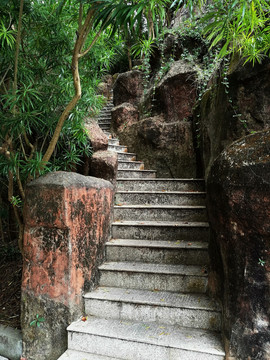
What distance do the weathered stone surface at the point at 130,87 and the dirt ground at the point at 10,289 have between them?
15.8ft

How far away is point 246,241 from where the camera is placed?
5.68 feet

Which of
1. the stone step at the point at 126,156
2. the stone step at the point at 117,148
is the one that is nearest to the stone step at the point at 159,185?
the stone step at the point at 126,156

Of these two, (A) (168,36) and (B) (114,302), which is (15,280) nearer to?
(B) (114,302)

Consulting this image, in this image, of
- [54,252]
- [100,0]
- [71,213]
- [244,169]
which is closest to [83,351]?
[54,252]

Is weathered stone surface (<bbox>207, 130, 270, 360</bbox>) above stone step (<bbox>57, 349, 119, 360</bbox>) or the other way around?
above

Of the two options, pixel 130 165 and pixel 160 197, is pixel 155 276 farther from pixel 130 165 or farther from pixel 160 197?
pixel 130 165

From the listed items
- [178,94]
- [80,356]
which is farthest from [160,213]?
[178,94]

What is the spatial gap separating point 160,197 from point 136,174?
0.96 m

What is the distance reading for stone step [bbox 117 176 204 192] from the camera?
3.78 metres

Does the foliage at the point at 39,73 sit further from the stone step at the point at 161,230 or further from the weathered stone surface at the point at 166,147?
the weathered stone surface at the point at 166,147

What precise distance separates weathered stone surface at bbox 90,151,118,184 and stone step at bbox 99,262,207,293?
1.21 m

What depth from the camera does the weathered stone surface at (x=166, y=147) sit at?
4.46 metres

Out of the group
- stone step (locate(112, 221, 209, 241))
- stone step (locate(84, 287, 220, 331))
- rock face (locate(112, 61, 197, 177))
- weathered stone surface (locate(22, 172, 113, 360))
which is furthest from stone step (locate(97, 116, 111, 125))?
stone step (locate(84, 287, 220, 331))

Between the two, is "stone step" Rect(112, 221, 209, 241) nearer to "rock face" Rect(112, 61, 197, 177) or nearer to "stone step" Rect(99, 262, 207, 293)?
"stone step" Rect(99, 262, 207, 293)
